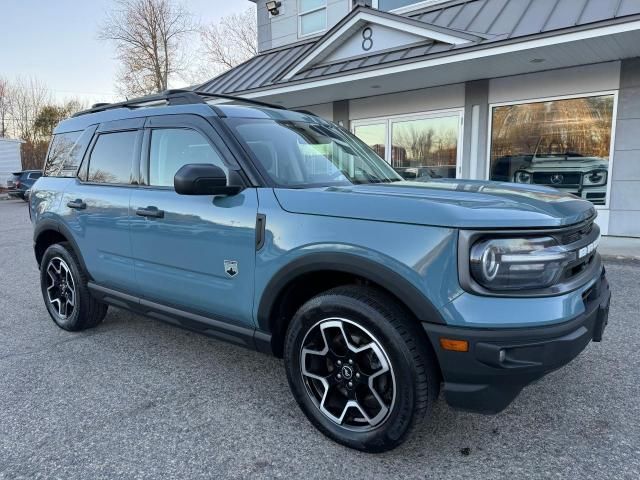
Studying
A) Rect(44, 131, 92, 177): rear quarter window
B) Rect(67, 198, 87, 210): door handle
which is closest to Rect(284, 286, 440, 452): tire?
Rect(67, 198, 87, 210): door handle

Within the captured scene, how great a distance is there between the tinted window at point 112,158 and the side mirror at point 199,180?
1120 mm

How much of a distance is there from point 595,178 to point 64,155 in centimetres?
839

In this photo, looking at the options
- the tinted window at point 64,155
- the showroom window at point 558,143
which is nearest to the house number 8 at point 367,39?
the showroom window at point 558,143

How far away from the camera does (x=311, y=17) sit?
1246cm

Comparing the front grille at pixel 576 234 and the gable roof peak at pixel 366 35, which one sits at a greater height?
the gable roof peak at pixel 366 35

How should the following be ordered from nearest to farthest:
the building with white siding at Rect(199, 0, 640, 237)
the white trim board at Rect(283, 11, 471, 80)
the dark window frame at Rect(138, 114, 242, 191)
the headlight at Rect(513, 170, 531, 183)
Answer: the dark window frame at Rect(138, 114, 242, 191) < the building with white siding at Rect(199, 0, 640, 237) < the white trim board at Rect(283, 11, 471, 80) < the headlight at Rect(513, 170, 531, 183)

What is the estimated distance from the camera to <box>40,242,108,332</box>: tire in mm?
3912

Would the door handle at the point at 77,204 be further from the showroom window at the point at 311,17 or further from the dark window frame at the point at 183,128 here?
the showroom window at the point at 311,17

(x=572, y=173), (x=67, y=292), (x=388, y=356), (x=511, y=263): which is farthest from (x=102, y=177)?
(x=572, y=173)

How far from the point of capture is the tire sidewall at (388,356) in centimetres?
211

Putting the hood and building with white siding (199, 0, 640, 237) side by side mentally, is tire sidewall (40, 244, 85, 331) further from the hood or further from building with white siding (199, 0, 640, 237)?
building with white siding (199, 0, 640, 237)

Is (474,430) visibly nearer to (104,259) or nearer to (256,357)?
(256,357)

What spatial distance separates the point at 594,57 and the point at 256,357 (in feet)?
24.3

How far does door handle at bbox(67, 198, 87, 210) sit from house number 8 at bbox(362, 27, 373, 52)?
23.7ft
